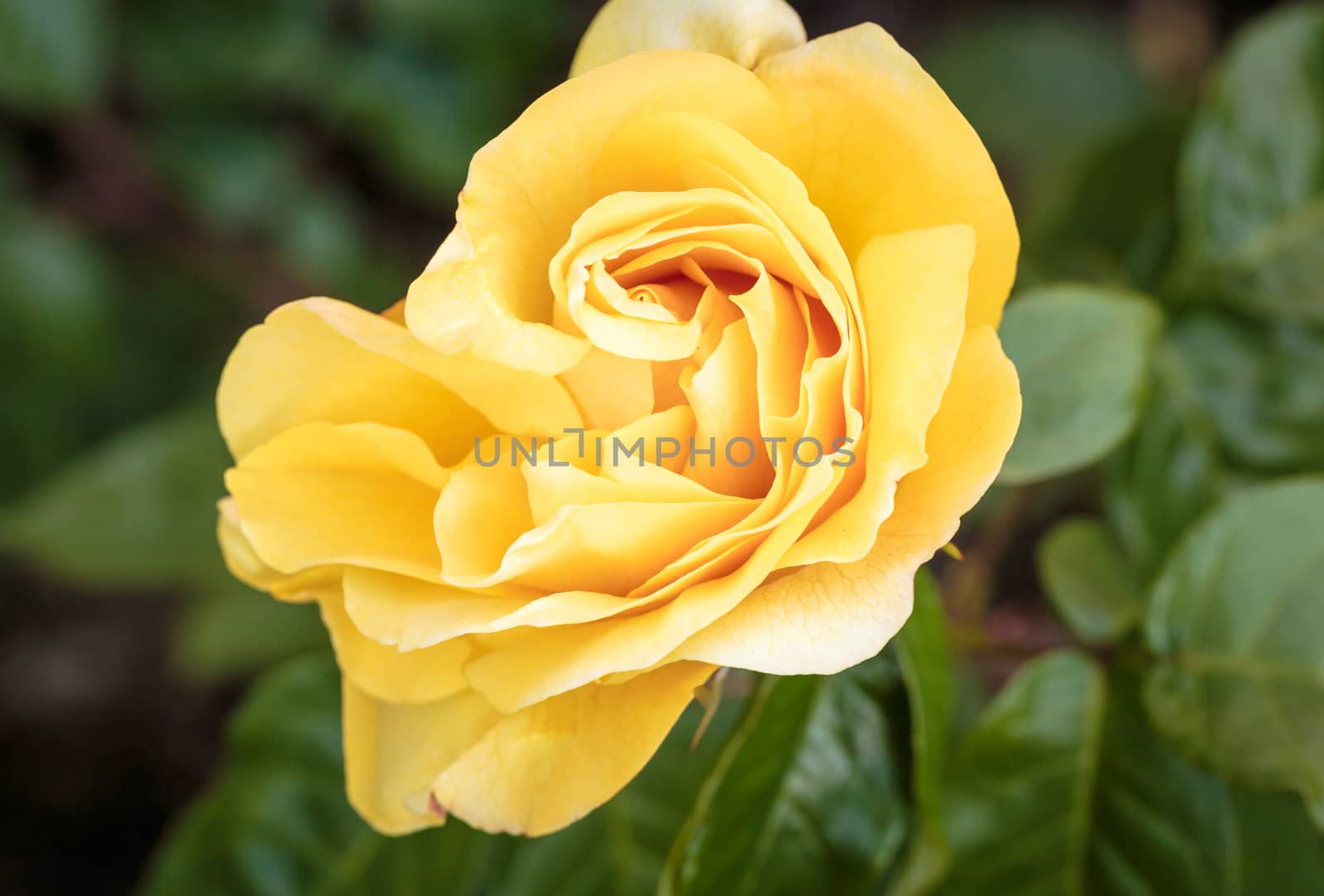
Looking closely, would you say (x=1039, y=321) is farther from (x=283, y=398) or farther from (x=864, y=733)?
(x=283, y=398)

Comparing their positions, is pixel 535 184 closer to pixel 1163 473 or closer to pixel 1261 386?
pixel 1163 473

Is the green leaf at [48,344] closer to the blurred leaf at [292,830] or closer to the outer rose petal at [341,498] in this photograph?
the blurred leaf at [292,830]

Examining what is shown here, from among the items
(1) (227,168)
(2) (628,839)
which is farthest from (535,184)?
(1) (227,168)

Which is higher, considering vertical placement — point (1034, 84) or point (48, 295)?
point (1034, 84)

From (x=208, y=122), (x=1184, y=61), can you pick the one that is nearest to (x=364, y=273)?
(x=208, y=122)

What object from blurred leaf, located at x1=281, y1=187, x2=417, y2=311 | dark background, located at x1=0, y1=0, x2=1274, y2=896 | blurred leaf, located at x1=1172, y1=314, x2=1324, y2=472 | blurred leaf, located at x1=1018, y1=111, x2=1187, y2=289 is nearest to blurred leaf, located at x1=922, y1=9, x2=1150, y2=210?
dark background, located at x1=0, y1=0, x2=1274, y2=896

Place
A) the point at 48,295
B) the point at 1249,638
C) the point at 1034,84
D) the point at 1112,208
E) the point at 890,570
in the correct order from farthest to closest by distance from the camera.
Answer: the point at 1034,84 → the point at 48,295 → the point at 1112,208 → the point at 1249,638 → the point at 890,570

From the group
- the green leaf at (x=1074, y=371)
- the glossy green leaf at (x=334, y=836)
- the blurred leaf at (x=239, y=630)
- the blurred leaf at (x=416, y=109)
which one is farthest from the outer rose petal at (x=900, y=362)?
the blurred leaf at (x=416, y=109)
